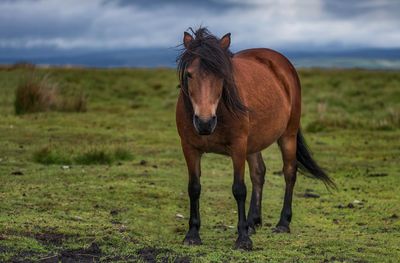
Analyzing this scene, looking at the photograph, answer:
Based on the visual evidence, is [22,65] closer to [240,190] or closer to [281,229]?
[281,229]

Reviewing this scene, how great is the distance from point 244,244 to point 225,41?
2279mm

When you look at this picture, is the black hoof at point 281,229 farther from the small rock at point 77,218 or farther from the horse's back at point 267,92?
the small rock at point 77,218

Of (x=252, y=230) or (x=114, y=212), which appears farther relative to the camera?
(x=114, y=212)

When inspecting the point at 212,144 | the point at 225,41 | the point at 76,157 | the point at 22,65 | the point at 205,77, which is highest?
the point at 225,41

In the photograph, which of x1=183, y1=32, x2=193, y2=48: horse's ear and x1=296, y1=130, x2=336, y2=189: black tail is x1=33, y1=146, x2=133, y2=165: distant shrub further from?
x1=183, y1=32, x2=193, y2=48: horse's ear

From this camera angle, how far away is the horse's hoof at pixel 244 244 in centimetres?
823

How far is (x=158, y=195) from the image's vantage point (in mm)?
12062

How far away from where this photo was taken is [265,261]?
7.39m

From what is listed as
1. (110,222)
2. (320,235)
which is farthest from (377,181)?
(110,222)

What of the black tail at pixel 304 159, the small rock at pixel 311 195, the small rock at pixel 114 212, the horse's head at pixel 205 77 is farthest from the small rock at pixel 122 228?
the small rock at pixel 311 195

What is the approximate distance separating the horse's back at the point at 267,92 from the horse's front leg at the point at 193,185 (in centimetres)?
82

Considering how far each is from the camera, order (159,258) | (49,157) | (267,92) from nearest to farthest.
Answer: (159,258)
(267,92)
(49,157)

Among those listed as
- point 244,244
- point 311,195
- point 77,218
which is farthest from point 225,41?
point 311,195

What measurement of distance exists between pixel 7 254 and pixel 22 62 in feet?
115
